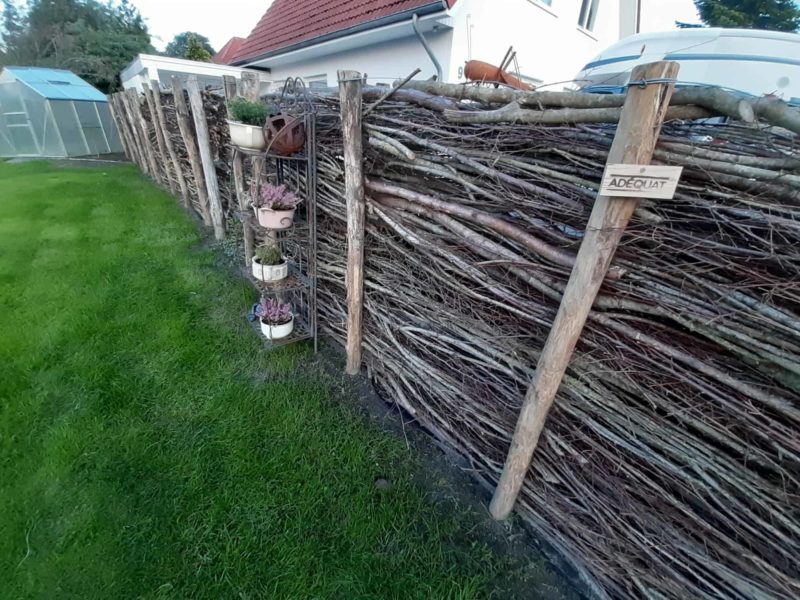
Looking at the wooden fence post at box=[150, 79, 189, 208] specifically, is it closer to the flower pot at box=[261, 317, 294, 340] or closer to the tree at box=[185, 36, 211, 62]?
the flower pot at box=[261, 317, 294, 340]

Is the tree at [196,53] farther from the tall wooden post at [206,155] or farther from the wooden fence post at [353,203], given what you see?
the wooden fence post at [353,203]

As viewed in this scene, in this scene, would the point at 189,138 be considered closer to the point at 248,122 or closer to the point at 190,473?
the point at 248,122

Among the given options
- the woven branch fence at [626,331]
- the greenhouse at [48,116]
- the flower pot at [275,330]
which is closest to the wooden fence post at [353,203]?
the woven branch fence at [626,331]

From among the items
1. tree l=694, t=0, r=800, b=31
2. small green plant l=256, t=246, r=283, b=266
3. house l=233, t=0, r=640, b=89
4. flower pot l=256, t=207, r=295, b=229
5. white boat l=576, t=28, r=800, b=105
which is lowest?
small green plant l=256, t=246, r=283, b=266

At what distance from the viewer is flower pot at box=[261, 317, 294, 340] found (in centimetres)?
283

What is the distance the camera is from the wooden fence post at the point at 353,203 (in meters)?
2.05

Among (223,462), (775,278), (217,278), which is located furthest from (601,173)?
(217,278)

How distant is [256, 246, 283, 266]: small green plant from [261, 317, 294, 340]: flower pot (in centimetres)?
48

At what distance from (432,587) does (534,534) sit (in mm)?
577

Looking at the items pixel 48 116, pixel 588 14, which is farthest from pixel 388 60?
pixel 48 116

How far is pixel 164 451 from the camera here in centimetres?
217

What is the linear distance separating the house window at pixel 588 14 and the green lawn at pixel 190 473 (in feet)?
27.7

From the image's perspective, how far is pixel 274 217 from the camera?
2.63 m

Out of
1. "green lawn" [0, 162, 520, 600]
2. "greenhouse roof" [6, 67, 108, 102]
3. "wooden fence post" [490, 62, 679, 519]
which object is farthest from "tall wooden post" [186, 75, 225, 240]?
"greenhouse roof" [6, 67, 108, 102]
